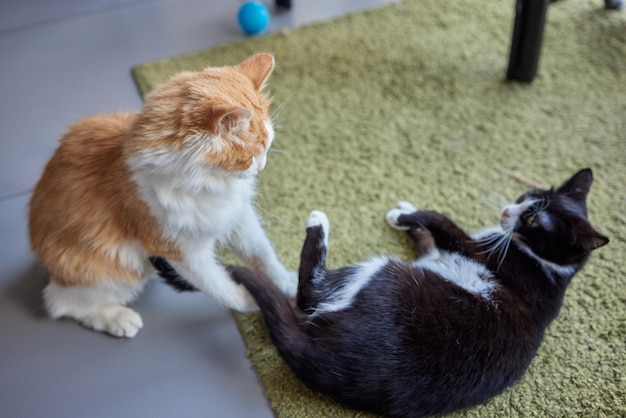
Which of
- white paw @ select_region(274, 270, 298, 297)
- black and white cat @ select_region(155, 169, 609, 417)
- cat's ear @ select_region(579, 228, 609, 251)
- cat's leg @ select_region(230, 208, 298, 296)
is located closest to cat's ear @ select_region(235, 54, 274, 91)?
cat's leg @ select_region(230, 208, 298, 296)

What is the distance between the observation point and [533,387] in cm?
138

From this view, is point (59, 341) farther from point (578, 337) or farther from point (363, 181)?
A: point (578, 337)

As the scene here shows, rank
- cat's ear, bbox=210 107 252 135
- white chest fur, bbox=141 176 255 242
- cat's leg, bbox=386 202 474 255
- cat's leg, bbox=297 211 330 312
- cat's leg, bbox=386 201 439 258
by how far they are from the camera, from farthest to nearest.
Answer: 1. cat's leg, bbox=386 201 439 258
2. cat's leg, bbox=386 202 474 255
3. cat's leg, bbox=297 211 330 312
4. white chest fur, bbox=141 176 255 242
5. cat's ear, bbox=210 107 252 135

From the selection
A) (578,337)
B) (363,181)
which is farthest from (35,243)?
(578,337)

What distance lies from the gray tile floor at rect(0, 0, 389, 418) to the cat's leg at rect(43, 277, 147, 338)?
34 millimetres

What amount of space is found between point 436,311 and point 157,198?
2.01 feet

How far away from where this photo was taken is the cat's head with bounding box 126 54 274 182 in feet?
3.41

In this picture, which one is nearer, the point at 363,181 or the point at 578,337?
the point at 578,337

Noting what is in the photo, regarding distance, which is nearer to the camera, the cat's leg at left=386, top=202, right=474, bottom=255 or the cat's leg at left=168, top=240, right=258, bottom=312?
the cat's leg at left=168, top=240, right=258, bottom=312

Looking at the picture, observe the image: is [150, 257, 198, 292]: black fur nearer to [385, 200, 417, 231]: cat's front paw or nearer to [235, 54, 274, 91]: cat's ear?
[235, 54, 274, 91]: cat's ear

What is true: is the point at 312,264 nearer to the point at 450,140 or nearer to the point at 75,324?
the point at 75,324

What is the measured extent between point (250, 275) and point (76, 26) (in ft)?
4.94

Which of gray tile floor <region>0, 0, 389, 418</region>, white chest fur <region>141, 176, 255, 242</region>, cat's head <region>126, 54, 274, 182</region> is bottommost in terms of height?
gray tile floor <region>0, 0, 389, 418</region>

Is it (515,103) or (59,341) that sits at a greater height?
(515,103)
